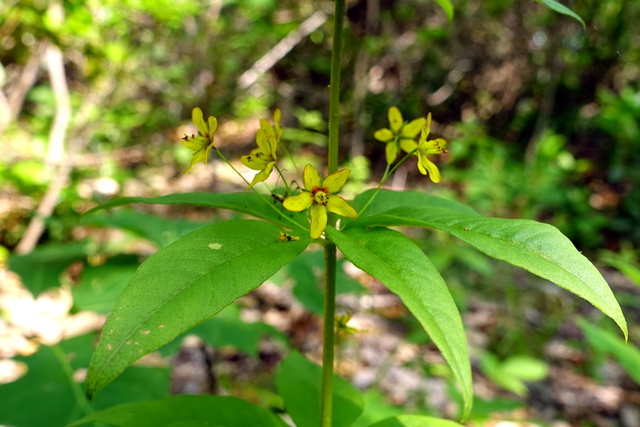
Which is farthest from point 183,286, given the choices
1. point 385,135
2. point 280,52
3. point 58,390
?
point 280,52

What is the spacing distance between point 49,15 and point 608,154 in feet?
22.7

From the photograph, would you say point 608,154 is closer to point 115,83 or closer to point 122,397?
point 115,83

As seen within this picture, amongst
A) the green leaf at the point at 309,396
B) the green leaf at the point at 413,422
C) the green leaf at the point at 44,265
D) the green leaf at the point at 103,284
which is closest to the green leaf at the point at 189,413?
the green leaf at the point at 309,396

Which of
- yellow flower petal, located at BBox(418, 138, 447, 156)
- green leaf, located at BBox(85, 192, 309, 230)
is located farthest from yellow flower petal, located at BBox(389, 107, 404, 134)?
green leaf, located at BBox(85, 192, 309, 230)

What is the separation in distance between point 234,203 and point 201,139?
0.55 feet

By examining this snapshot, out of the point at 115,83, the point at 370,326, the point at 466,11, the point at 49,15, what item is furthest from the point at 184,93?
the point at 466,11

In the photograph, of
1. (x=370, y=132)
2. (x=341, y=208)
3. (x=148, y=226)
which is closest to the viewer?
(x=341, y=208)

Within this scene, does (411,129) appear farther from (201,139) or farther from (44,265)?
(44,265)

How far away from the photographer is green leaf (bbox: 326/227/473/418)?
2.01 ft

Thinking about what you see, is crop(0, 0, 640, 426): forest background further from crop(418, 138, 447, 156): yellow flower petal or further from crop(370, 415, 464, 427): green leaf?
crop(418, 138, 447, 156): yellow flower petal

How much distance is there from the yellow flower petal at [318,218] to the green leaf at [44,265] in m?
1.50

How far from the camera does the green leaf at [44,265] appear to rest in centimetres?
187

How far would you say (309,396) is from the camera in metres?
1.17

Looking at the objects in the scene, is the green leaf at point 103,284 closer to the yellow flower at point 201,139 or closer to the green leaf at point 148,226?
the green leaf at point 148,226
